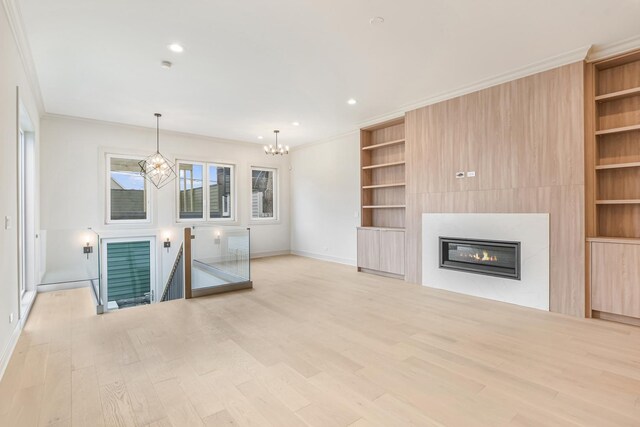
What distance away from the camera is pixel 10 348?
2.92 m

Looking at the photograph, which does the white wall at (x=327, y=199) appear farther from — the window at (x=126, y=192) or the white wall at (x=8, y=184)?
the white wall at (x=8, y=184)

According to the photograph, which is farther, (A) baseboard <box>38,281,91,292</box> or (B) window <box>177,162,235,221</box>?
(B) window <box>177,162,235,221</box>

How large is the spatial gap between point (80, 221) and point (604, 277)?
8.46 m

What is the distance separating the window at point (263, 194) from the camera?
8.88 metres

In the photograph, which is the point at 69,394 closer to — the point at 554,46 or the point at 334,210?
the point at 554,46

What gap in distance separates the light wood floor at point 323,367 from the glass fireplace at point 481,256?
52cm

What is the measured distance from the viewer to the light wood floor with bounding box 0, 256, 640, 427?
2.05 metres

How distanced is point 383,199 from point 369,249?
3.63ft

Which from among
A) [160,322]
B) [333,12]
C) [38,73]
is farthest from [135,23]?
[160,322]

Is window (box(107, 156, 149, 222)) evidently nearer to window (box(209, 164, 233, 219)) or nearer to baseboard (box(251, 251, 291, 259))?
window (box(209, 164, 233, 219))

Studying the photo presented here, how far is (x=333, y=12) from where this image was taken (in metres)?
2.96

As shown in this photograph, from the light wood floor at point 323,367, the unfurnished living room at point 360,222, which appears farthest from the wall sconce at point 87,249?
the light wood floor at point 323,367

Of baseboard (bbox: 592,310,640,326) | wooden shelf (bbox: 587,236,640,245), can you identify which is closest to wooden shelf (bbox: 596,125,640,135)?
wooden shelf (bbox: 587,236,640,245)

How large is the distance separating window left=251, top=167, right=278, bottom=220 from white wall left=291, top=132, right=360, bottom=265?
1.85 ft
